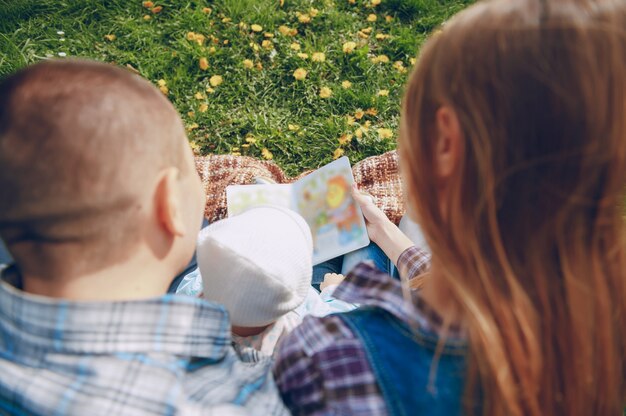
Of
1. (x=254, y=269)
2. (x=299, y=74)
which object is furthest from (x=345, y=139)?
(x=254, y=269)

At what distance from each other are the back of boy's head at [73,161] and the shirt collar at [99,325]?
71 mm

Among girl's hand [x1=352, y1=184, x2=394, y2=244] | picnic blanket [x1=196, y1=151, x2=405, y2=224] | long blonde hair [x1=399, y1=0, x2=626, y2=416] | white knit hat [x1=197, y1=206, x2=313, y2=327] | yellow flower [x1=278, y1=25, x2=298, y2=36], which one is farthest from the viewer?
yellow flower [x1=278, y1=25, x2=298, y2=36]

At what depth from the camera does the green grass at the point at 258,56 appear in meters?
2.66

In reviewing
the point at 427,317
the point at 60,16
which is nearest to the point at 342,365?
the point at 427,317

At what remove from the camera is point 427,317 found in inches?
35.2

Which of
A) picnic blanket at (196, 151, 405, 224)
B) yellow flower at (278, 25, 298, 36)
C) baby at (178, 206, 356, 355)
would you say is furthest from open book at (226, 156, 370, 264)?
yellow flower at (278, 25, 298, 36)

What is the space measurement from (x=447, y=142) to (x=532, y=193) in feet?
0.49

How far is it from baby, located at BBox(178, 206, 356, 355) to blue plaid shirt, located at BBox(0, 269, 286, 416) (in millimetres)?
265

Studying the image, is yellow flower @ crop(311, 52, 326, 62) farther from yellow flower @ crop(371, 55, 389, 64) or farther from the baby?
the baby

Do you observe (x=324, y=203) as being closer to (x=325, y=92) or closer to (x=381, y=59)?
(x=325, y=92)

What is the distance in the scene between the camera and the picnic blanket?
207 cm

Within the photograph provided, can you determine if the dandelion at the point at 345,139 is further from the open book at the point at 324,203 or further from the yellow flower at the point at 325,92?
the open book at the point at 324,203

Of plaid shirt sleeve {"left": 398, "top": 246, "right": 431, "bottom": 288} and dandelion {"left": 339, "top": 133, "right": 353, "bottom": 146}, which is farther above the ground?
plaid shirt sleeve {"left": 398, "top": 246, "right": 431, "bottom": 288}

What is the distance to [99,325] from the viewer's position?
0.85 m
